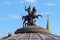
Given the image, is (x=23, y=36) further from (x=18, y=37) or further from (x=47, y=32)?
(x=47, y=32)

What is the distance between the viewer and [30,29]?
1512 inches

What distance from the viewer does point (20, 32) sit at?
38.9 metres

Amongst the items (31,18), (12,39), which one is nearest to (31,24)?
(31,18)

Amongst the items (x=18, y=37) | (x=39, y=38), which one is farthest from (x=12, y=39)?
(x=39, y=38)

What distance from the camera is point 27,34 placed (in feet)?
126

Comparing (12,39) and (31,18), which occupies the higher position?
(31,18)

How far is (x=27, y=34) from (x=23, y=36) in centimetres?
58

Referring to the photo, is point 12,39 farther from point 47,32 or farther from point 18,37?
point 47,32

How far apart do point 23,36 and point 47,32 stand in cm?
302

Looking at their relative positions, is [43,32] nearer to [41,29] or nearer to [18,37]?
[41,29]

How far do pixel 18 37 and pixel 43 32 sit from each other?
10.1 feet

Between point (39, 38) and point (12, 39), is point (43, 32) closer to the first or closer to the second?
point (39, 38)

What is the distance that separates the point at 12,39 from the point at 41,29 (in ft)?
12.0

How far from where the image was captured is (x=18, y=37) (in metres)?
38.3
